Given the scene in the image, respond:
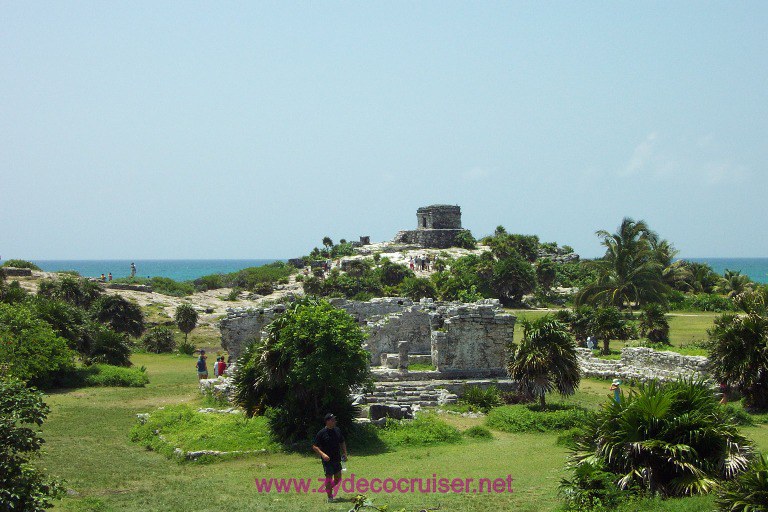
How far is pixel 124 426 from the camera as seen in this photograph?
19.4 m

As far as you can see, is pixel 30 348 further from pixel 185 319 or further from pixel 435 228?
pixel 435 228

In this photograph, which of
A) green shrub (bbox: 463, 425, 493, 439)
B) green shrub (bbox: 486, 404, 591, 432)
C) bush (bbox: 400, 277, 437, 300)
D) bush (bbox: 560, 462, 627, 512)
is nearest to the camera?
bush (bbox: 560, 462, 627, 512)

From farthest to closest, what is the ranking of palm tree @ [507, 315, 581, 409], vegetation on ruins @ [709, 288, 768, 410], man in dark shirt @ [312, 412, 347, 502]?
palm tree @ [507, 315, 581, 409], vegetation on ruins @ [709, 288, 768, 410], man in dark shirt @ [312, 412, 347, 502]

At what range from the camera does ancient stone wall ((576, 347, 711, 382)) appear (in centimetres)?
2266

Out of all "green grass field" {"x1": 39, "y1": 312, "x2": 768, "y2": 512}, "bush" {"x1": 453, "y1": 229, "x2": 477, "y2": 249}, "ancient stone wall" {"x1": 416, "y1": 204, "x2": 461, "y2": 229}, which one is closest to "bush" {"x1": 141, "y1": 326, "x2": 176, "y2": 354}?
"green grass field" {"x1": 39, "y1": 312, "x2": 768, "y2": 512}

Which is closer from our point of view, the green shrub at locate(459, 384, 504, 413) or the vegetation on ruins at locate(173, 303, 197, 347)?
the green shrub at locate(459, 384, 504, 413)

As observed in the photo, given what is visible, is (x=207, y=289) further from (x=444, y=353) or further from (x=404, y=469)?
(x=404, y=469)

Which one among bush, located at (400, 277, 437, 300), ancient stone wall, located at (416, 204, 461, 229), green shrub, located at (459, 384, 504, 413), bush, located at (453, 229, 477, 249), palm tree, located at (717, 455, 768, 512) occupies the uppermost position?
ancient stone wall, located at (416, 204, 461, 229)

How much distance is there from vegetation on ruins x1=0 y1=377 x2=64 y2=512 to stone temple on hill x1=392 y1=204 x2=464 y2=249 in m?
63.8

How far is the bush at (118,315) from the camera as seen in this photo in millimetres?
39156

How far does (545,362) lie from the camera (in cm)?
1936

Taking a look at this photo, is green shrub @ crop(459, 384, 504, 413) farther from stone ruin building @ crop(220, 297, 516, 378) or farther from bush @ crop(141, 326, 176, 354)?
bush @ crop(141, 326, 176, 354)

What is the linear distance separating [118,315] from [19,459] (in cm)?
3049

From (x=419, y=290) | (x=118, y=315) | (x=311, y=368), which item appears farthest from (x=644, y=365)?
(x=118, y=315)
